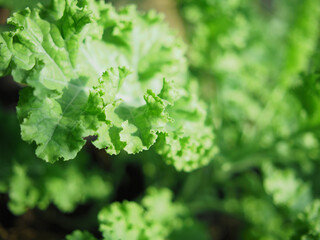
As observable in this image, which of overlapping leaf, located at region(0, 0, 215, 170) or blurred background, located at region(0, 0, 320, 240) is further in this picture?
blurred background, located at region(0, 0, 320, 240)

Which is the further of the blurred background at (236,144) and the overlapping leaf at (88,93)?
the blurred background at (236,144)

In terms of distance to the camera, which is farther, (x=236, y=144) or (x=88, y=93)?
(x=236, y=144)

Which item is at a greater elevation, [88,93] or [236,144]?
[236,144]

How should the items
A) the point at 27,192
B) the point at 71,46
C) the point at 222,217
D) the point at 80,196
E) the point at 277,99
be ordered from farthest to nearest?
the point at 222,217 < the point at 277,99 < the point at 80,196 < the point at 27,192 < the point at 71,46


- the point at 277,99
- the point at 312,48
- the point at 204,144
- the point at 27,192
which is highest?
the point at 312,48

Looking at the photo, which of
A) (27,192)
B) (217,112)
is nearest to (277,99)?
(217,112)

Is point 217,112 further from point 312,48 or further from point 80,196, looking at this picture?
point 80,196

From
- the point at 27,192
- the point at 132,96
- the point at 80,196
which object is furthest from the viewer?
the point at 80,196

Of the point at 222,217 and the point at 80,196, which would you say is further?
the point at 222,217
